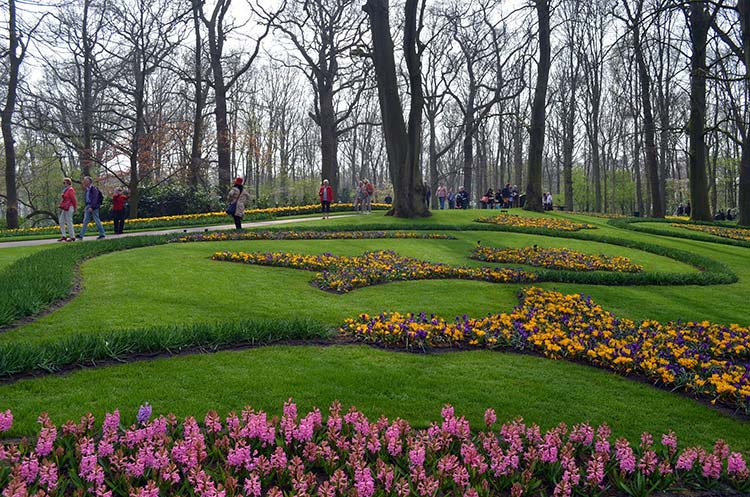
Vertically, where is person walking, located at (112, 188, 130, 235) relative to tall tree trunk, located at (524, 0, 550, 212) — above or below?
below

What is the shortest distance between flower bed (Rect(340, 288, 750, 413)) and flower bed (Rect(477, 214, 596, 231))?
11.4m

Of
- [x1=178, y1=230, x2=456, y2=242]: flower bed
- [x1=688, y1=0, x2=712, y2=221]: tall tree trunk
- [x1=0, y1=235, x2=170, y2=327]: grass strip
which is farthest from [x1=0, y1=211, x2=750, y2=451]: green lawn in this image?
[x1=688, y1=0, x2=712, y2=221]: tall tree trunk

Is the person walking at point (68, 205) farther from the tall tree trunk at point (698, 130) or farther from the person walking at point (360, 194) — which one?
the tall tree trunk at point (698, 130)

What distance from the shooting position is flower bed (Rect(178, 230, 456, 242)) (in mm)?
13445

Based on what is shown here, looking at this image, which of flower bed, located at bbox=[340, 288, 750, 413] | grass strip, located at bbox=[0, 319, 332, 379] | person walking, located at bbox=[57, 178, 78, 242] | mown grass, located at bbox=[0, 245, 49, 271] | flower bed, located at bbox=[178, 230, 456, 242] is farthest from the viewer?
person walking, located at bbox=[57, 178, 78, 242]

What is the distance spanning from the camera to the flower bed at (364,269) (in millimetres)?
8711

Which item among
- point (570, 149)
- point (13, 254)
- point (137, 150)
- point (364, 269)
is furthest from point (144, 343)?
point (570, 149)

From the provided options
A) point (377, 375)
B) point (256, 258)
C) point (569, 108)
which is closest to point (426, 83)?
point (569, 108)

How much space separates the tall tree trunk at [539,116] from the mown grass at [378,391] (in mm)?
19768

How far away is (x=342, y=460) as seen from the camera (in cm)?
316

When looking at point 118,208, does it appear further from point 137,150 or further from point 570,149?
point 570,149

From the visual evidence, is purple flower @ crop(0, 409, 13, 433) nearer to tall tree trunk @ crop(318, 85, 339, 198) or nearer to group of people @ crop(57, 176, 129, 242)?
group of people @ crop(57, 176, 129, 242)

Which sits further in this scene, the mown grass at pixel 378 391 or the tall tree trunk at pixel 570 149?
the tall tree trunk at pixel 570 149

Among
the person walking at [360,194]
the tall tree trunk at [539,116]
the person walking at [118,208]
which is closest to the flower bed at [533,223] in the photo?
the tall tree trunk at [539,116]
